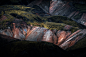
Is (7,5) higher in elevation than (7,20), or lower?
higher

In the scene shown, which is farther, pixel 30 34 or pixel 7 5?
pixel 7 5

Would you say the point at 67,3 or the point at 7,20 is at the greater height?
the point at 67,3

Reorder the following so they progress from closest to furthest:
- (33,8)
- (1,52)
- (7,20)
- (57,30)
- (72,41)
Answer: (1,52) → (72,41) → (7,20) → (57,30) → (33,8)

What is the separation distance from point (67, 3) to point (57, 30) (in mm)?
1934

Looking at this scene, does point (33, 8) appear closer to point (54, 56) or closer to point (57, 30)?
point (57, 30)

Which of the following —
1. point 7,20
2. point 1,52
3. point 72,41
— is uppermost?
point 7,20

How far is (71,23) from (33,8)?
97.6 inches

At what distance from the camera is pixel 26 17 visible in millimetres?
4051

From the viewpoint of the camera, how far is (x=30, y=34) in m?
3.84

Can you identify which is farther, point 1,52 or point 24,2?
point 24,2

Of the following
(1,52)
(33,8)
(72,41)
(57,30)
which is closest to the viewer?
(1,52)

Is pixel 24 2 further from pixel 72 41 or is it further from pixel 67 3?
pixel 72 41

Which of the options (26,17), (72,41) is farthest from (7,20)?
(72,41)

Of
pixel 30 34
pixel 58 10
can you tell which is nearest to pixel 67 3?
pixel 58 10
